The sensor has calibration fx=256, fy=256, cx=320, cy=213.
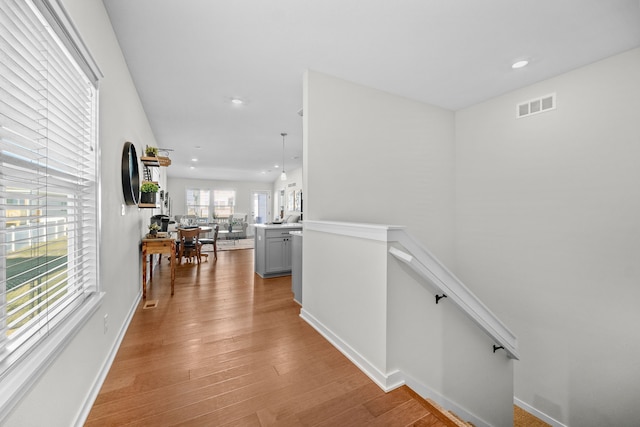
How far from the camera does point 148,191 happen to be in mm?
3127

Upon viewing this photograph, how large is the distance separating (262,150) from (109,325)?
5403 millimetres

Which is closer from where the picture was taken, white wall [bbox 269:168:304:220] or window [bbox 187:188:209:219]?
white wall [bbox 269:168:304:220]

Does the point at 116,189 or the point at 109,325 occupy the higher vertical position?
the point at 116,189

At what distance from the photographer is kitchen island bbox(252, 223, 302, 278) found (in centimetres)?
445

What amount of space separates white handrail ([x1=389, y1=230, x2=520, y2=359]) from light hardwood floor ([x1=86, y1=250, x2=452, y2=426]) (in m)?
0.77

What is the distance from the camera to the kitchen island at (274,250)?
4449 mm

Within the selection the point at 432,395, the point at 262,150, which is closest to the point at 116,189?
the point at 432,395

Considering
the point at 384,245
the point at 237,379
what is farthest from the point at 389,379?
the point at 237,379

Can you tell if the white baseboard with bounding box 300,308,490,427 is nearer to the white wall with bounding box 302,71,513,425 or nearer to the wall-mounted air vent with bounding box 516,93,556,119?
the white wall with bounding box 302,71,513,425

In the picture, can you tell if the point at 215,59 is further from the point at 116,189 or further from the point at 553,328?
the point at 553,328

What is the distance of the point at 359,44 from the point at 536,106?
8.10 ft

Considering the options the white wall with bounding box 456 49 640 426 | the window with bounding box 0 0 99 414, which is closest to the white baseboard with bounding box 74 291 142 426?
the window with bounding box 0 0 99 414

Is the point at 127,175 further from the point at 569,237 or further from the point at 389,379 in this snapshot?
the point at 569,237

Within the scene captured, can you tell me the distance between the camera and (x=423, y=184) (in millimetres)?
3750
